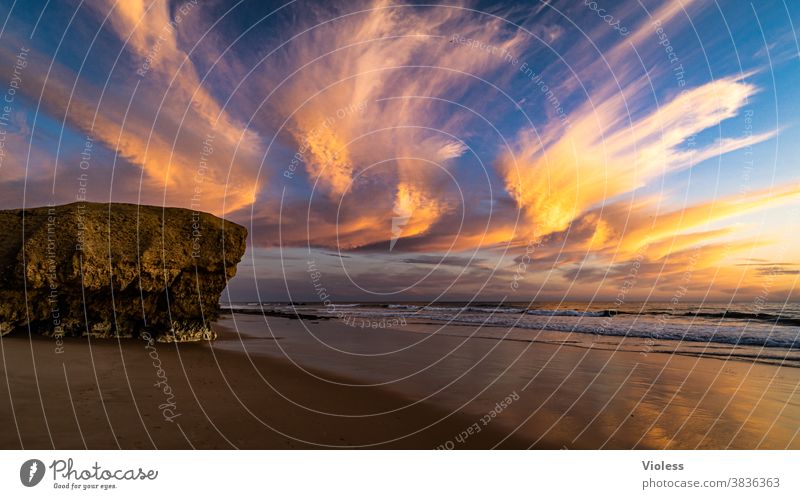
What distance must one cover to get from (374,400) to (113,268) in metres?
12.3

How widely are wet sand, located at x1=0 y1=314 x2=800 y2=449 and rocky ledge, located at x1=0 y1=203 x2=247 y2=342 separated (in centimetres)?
145

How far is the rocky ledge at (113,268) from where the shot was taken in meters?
15.3

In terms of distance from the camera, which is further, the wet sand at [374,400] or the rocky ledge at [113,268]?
the rocky ledge at [113,268]

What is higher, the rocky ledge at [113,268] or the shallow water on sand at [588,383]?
the rocky ledge at [113,268]
